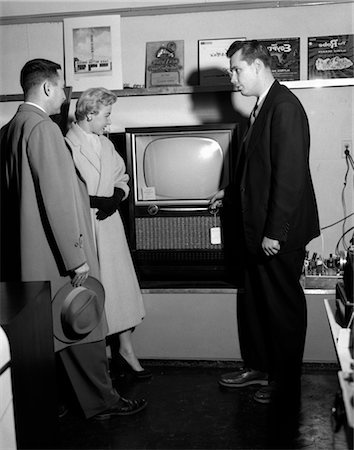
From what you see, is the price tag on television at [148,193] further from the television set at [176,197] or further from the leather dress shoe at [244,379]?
the leather dress shoe at [244,379]

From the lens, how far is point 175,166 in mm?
3092

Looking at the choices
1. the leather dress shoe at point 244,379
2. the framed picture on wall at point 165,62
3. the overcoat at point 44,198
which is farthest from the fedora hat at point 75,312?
the framed picture on wall at point 165,62

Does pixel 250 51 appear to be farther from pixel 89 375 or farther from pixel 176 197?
pixel 89 375

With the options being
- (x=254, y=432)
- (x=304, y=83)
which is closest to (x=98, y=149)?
Answer: (x=304, y=83)

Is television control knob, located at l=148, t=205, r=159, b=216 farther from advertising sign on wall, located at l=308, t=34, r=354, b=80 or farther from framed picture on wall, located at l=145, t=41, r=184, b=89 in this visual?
advertising sign on wall, located at l=308, t=34, r=354, b=80

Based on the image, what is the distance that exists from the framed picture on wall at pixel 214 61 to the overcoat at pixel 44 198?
4.26 ft

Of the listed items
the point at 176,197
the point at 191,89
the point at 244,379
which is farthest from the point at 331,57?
the point at 244,379

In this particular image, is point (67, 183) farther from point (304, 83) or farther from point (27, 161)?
point (304, 83)

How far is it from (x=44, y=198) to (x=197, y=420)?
1.11m

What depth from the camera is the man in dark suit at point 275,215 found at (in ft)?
8.19

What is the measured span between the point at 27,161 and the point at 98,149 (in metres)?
0.58

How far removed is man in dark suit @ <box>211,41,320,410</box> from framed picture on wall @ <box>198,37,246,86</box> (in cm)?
68

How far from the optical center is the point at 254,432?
2406 millimetres

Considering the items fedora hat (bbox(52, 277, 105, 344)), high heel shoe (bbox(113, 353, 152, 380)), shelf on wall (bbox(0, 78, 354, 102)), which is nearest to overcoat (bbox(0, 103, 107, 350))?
fedora hat (bbox(52, 277, 105, 344))
